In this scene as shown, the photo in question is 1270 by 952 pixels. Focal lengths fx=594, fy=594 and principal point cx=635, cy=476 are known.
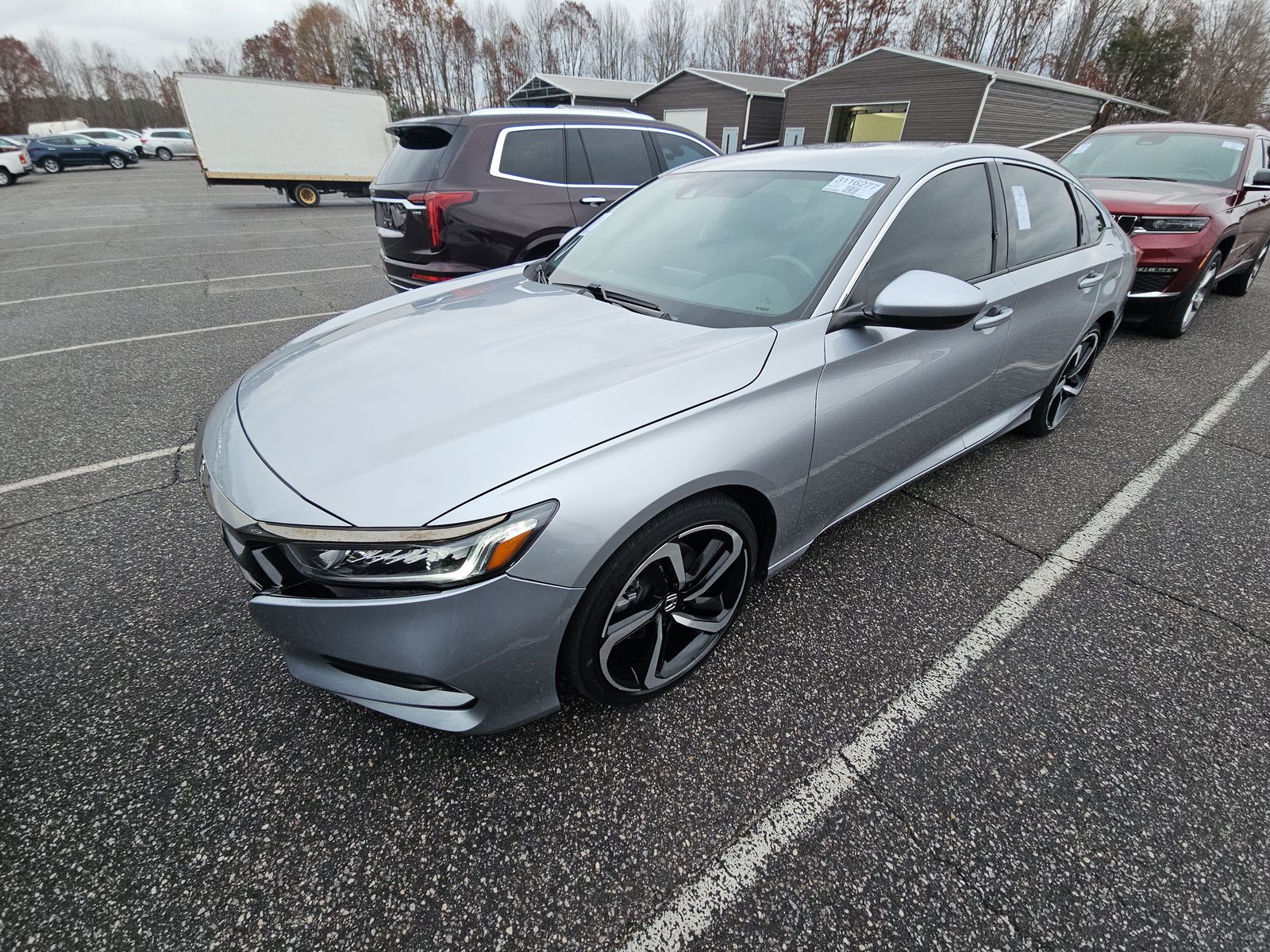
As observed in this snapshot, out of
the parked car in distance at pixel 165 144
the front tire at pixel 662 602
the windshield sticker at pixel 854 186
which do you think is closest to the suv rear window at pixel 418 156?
the windshield sticker at pixel 854 186

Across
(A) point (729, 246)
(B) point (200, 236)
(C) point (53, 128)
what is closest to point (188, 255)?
(B) point (200, 236)

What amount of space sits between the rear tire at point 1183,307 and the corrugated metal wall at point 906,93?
50.6 feet

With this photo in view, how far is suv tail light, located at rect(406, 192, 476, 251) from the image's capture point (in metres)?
4.47

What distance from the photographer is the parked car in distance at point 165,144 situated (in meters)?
36.1

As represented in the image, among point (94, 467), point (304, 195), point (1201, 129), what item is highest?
point (1201, 129)

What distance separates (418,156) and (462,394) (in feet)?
14.0

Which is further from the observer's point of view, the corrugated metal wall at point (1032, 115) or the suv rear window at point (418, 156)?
the corrugated metal wall at point (1032, 115)

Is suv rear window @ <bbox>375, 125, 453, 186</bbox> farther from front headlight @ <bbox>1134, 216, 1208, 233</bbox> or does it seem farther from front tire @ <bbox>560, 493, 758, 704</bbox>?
front headlight @ <bbox>1134, 216, 1208, 233</bbox>

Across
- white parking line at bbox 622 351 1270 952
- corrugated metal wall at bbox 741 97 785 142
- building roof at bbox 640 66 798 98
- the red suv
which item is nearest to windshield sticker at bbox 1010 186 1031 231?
white parking line at bbox 622 351 1270 952

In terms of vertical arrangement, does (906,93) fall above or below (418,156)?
above

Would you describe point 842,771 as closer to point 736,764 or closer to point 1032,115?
point 736,764

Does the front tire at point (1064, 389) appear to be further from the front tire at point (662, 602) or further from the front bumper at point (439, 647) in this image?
the front bumper at point (439, 647)

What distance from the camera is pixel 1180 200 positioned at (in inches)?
197

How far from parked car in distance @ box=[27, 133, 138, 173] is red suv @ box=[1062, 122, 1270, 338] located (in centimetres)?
3945
